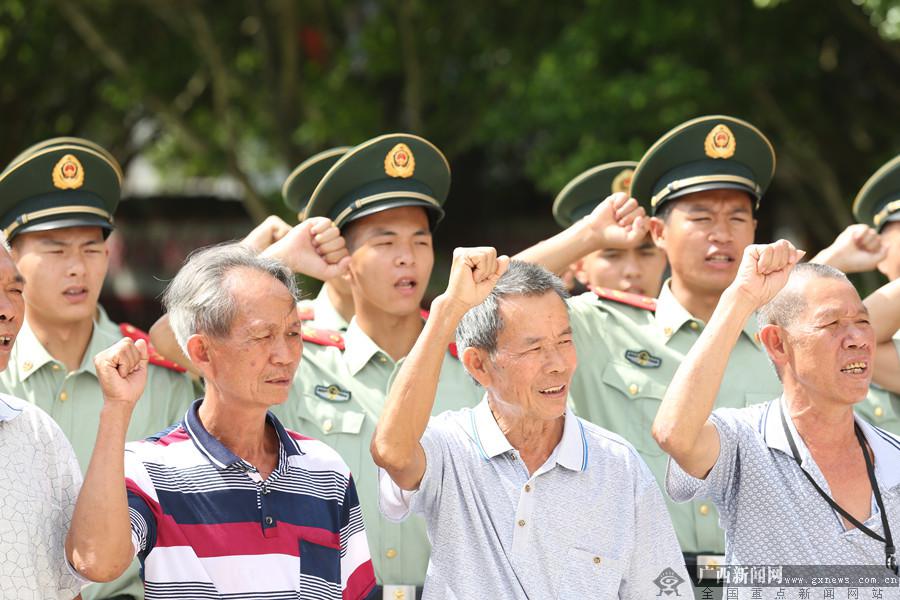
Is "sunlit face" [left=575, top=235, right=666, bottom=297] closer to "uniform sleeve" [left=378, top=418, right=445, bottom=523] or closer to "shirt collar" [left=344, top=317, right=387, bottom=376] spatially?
"shirt collar" [left=344, top=317, right=387, bottom=376]

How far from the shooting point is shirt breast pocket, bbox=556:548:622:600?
10.6 ft

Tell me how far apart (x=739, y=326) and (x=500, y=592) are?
3.05ft

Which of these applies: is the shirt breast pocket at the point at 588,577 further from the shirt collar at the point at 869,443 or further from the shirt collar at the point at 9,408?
the shirt collar at the point at 9,408

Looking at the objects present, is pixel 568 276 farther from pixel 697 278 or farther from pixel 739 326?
pixel 739 326

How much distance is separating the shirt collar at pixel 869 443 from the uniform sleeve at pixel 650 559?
16.6 inches

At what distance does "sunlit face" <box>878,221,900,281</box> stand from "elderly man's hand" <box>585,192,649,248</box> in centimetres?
97

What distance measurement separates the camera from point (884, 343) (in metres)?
4.56

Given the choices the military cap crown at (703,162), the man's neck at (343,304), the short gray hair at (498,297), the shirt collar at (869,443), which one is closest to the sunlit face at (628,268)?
the military cap crown at (703,162)

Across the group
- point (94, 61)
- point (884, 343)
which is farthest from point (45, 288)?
point (94, 61)

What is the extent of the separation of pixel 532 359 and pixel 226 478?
84 centimetres

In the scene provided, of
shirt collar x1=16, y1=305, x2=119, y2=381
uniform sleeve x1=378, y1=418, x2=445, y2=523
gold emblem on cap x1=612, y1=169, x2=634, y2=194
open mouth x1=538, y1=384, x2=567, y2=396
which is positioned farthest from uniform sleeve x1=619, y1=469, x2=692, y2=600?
gold emblem on cap x1=612, y1=169, x2=634, y2=194

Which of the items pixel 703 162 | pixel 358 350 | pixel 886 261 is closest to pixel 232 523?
pixel 358 350

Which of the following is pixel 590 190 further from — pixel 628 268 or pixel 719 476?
pixel 719 476

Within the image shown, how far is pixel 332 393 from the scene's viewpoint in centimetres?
437
